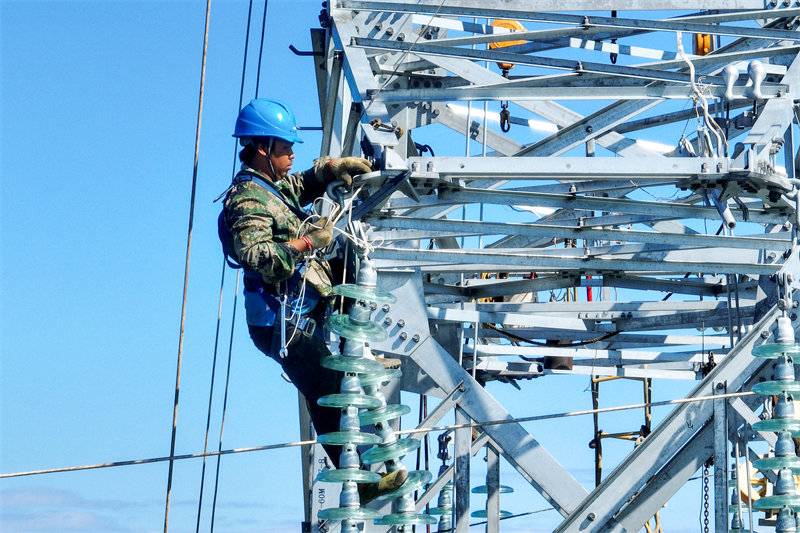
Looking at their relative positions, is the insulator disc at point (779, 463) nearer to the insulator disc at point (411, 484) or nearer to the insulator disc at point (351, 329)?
the insulator disc at point (411, 484)

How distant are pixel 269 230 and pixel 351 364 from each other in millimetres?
1119

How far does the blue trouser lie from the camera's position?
842cm

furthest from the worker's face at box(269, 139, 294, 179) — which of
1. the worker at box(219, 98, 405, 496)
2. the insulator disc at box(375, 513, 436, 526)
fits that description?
the insulator disc at box(375, 513, 436, 526)

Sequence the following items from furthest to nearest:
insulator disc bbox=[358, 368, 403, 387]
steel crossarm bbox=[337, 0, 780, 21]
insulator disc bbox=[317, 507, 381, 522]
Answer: steel crossarm bbox=[337, 0, 780, 21] → insulator disc bbox=[358, 368, 403, 387] → insulator disc bbox=[317, 507, 381, 522]

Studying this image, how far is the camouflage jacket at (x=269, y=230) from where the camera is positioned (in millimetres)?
7949

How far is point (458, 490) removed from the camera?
10.5m

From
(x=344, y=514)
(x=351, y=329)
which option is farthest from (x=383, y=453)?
(x=351, y=329)

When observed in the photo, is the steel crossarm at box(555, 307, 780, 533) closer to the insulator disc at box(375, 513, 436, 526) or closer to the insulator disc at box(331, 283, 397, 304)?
the insulator disc at box(375, 513, 436, 526)

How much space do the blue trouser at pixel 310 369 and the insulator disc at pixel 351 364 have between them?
0.67m

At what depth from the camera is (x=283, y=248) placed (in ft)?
26.1

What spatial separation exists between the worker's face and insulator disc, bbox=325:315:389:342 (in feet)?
4.82

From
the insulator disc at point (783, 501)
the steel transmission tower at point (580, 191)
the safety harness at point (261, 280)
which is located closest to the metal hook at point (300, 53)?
the steel transmission tower at point (580, 191)

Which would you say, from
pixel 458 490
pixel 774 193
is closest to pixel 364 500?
pixel 458 490

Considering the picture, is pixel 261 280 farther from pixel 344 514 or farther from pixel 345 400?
pixel 344 514
